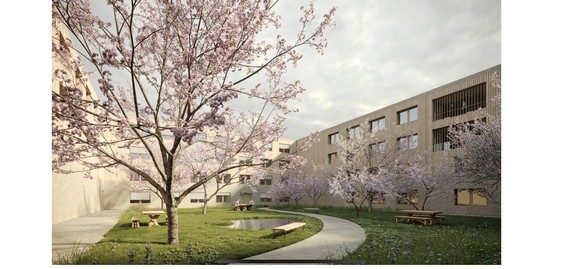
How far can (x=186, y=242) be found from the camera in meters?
4.63

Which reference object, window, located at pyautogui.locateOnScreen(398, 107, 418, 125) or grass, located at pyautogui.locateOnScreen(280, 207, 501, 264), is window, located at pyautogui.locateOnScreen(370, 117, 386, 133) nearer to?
window, located at pyautogui.locateOnScreen(398, 107, 418, 125)

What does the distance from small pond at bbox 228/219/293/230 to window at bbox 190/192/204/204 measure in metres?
0.67

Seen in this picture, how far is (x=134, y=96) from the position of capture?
422cm

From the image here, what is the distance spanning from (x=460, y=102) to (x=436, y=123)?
71cm

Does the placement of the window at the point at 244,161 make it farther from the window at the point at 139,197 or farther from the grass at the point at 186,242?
the window at the point at 139,197

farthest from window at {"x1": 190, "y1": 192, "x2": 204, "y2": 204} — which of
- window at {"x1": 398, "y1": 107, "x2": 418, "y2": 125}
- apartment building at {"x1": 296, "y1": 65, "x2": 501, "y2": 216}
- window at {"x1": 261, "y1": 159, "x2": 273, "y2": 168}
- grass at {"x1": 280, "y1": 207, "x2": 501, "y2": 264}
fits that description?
window at {"x1": 398, "y1": 107, "x2": 418, "y2": 125}

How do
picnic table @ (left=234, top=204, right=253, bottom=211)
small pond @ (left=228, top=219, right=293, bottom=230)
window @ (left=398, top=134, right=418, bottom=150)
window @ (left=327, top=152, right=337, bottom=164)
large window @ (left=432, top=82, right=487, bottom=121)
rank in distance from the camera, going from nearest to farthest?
large window @ (left=432, top=82, right=487, bottom=121) → small pond @ (left=228, top=219, right=293, bottom=230) → picnic table @ (left=234, top=204, right=253, bottom=211) → window @ (left=398, top=134, right=418, bottom=150) → window @ (left=327, top=152, right=337, bottom=164)

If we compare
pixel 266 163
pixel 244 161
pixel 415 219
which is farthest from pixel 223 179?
pixel 415 219

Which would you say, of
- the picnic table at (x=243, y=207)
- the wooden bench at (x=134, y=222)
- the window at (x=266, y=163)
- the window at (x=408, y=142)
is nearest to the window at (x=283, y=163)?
the window at (x=266, y=163)

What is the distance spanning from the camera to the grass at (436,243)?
177 inches

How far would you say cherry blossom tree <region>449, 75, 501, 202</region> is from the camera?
17.7ft
